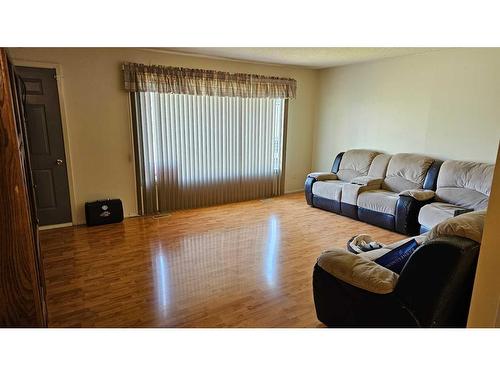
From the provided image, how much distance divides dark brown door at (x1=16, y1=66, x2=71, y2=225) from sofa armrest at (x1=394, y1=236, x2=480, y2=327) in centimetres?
398

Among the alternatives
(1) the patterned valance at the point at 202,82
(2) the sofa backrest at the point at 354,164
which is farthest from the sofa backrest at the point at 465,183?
(1) the patterned valance at the point at 202,82

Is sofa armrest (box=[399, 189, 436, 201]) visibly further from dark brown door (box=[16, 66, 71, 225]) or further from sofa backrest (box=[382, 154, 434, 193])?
dark brown door (box=[16, 66, 71, 225])

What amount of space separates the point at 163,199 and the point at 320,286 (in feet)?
10.5

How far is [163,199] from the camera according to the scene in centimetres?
463

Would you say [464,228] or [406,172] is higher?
[464,228]

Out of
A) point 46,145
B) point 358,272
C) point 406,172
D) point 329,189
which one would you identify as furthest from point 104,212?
point 406,172

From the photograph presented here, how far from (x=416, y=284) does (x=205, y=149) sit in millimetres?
3797

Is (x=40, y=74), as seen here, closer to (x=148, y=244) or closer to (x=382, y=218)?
(x=148, y=244)

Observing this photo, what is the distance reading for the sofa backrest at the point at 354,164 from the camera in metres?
4.89

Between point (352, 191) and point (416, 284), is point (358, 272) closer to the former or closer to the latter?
point (416, 284)

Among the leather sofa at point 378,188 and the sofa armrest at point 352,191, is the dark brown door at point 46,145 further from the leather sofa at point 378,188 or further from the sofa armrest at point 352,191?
the sofa armrest at point 352,191

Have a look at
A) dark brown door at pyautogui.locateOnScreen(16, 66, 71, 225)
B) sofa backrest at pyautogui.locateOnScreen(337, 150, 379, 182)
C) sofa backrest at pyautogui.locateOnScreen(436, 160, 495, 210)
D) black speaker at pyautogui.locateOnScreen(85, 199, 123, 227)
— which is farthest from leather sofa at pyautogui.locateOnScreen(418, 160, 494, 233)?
dark brown door at pyautogui.locateOnScreen(16, 66, 71, 225)

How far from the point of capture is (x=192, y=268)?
9.64ft
